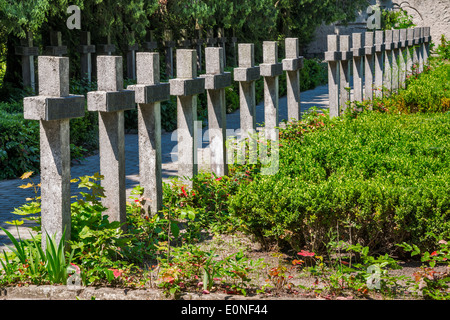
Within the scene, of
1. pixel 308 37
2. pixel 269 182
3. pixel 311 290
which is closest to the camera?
pixel 311 290

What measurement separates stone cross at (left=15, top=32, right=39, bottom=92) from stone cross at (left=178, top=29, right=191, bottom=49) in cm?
627

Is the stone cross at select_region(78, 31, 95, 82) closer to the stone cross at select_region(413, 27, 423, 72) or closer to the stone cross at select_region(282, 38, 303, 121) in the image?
the stone cross at select_region(282, 38, 303, 121)

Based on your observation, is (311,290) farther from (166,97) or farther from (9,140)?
(9,140)

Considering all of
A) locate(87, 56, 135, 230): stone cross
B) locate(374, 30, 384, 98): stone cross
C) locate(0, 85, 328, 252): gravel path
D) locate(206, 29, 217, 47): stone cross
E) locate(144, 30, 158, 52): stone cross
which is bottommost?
locate(0, 85, 328, 252): gravel path

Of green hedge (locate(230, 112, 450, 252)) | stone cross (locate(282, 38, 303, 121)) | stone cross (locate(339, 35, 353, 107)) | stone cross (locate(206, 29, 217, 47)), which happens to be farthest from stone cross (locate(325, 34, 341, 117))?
stone cross (locate(206, 29, 217, 47))

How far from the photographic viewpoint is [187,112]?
21.6ft

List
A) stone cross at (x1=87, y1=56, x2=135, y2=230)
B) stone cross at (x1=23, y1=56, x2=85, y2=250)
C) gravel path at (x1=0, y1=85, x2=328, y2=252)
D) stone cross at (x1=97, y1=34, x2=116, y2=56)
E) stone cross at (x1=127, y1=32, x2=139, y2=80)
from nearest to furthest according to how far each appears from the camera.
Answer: stone cross at (x1=23, y1=56, x2=85, y2=250) < stone cross at (x1=87, y1=56, x2=135, y2=230) < gravel path at (x1=0, y1=85, x2=328, y2=252) < stone cross at (x1=97, y1=34, x2=116, y2=56) < stone cross at (x1=127, y1=32, x2=139, y2=80)

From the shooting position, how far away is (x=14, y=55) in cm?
1255

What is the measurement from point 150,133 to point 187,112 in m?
0.75

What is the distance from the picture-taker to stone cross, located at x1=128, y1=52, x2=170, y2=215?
5.84m

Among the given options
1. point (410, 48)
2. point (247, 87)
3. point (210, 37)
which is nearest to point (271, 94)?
point (247, 87)

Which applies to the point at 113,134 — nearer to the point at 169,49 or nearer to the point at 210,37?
the point at 169,49

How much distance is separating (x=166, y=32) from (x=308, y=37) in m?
12.1

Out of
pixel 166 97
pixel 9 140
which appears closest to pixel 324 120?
pixel 166 97
